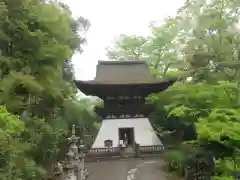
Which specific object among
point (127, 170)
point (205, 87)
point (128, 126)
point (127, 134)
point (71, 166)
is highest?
point (205, 87)

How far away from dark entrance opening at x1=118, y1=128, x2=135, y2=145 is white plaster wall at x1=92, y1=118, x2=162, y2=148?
0.53 feet

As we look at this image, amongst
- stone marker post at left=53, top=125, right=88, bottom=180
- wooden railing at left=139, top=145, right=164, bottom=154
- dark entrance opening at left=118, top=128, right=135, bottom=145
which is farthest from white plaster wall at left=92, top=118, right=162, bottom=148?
stone marker post at left=53, top=125, right=88, bottom=180

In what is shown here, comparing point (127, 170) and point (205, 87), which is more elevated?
point (205, 87)

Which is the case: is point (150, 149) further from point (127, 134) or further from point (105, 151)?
point (105, 151)

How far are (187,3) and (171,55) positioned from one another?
6.71m

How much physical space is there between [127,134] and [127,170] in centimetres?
352

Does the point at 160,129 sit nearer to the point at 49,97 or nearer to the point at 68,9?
the point at 49,97

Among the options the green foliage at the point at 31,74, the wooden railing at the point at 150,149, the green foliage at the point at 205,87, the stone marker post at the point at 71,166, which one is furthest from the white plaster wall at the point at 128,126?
the stone marker post at the point at 71,166

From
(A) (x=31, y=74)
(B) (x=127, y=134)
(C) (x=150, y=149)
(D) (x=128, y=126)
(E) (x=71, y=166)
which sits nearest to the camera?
(E) (x=71, y=166)

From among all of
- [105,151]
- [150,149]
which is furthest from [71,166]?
[150,149]

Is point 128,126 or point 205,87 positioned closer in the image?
point 205,87

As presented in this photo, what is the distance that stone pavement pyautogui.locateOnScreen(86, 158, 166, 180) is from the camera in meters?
12.1

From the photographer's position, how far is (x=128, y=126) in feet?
52.0

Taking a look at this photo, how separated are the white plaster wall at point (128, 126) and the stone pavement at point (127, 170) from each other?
1427mm
